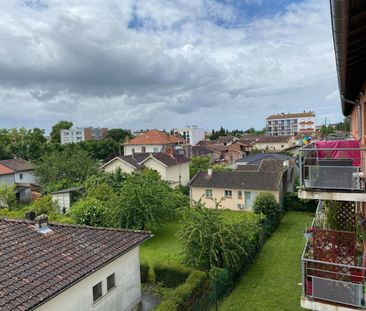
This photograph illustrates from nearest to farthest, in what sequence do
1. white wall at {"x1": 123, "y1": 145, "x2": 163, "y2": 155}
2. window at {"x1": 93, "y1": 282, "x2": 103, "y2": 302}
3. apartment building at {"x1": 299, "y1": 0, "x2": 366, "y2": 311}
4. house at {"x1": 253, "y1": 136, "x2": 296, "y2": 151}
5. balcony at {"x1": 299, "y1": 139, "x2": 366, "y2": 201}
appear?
apartment building at {"x1": 299, "y1": 0, "x2": 366, "y2": 311}, balcony at {"x1": 299, "y1": 139, "x2": 366, "y2": 201}, window at {"x1": 93, "y1": 282, "x2": 103, "y2": 302}, white wall at {"x1": 123, "y1": 145, "x2": 163, "y2": 155}, house at {"x1": 253, "y1": 136, "x2": 296, "y2": 151}

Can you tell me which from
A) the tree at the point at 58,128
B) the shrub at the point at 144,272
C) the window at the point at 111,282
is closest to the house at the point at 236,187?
the shrub at the point at 144,272

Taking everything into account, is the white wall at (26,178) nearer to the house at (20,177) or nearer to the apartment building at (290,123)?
the house at (20,177)

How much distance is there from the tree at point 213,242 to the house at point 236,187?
1314cm

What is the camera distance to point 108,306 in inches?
495

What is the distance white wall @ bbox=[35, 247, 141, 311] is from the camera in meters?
10.5

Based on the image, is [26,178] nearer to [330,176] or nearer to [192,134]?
[330,176]

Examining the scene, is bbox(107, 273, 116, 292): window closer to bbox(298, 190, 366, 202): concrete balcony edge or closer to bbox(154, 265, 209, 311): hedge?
bbox(154, 265, 209, 311): hedge

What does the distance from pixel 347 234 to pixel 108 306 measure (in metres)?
9.14

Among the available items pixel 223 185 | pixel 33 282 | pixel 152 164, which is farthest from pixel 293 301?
pixel 152 164

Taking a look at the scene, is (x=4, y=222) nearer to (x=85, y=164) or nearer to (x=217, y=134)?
(x=85, y=164)

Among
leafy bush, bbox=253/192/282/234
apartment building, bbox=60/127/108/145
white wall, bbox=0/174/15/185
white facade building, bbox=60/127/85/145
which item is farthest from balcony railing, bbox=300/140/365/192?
white facade building, bbox=60/127/85/145

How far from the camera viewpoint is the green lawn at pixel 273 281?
14.8 metres

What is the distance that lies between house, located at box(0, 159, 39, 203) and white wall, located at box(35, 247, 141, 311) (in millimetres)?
32634

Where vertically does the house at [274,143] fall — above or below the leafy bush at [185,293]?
above
